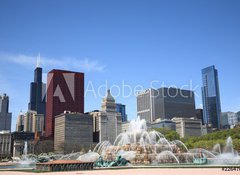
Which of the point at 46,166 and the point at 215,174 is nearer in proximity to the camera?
the point at 215,174

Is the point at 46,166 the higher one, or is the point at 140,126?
the point at 140,126

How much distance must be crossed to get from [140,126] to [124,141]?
6010 mm

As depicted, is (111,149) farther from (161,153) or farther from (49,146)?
(49,146)

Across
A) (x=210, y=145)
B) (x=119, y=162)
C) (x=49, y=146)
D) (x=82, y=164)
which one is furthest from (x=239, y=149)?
(x=49, y=146)

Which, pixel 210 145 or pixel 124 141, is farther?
pixel 210 145

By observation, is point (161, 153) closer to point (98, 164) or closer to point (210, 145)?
point (98, 164)

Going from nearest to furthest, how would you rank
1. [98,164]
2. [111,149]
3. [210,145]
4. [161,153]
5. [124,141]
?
[98,164], [161,153], [111,149], [124,141], [210,145]

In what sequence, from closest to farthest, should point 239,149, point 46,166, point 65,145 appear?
point 46,166 → point 239,149 → point 65,145

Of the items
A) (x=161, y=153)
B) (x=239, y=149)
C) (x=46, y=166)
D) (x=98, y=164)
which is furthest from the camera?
(x=239, y=149)

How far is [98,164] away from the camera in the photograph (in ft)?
162

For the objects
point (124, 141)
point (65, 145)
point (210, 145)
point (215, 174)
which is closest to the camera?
point (215, 174)

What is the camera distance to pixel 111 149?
69.1 m

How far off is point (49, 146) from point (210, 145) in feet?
369

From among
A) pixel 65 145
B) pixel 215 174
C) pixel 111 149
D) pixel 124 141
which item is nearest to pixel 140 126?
pixel 124 141
